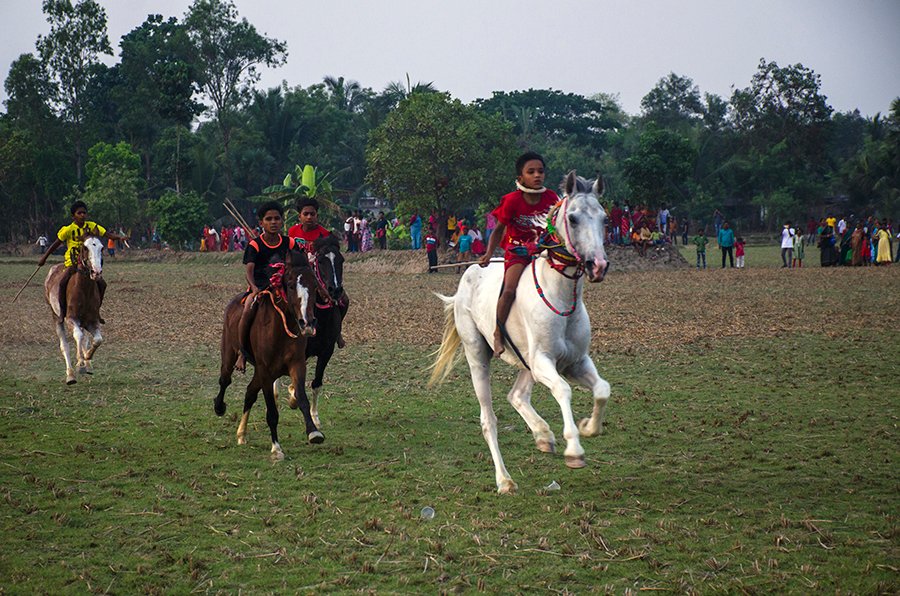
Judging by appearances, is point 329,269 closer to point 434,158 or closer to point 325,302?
point 325,302

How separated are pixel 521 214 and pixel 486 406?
1710mm

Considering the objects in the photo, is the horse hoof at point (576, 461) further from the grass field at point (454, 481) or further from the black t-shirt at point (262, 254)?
the black t-shirt at point (262, 254)

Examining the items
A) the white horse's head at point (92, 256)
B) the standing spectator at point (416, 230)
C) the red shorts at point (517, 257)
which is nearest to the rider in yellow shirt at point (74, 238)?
the white horse's head at point (92, 256)

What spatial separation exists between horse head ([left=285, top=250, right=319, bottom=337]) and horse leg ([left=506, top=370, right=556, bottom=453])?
6.12 ft

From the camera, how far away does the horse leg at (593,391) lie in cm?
691

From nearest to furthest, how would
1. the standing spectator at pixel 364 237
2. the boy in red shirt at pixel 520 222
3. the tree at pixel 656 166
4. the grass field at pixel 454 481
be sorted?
the grass field at pixel 454 481, the boy in red shirt at pixel 520 222, the tree at pixel 656 166, the standing spectator at pixel 364 237

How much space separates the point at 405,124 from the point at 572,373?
116 ft

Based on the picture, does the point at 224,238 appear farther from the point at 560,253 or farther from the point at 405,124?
the point at 560,253

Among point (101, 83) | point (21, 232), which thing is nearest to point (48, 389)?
point (21, 232)

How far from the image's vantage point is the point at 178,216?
53125mm

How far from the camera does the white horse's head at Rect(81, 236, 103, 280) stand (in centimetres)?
1373

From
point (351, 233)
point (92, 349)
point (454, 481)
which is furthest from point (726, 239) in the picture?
point (454, 481)

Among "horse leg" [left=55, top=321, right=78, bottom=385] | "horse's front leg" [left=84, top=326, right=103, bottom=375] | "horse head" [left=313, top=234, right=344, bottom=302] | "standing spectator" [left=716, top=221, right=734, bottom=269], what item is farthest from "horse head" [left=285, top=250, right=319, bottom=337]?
"standing spectator" [left=716, top=221, right=734, bottom=269]

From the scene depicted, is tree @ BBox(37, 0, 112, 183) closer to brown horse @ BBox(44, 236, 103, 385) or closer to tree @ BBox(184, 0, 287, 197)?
tree @ BBox(184, 0, 287, 197)
